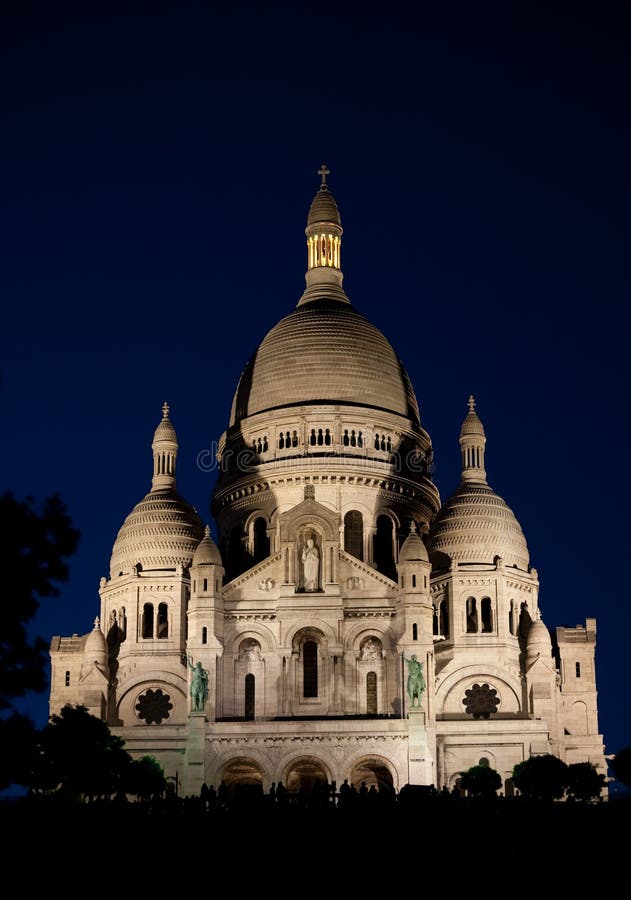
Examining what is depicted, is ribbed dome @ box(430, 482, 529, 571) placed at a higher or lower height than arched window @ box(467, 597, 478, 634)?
higher

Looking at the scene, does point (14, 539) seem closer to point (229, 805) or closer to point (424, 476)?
point (229, 805)

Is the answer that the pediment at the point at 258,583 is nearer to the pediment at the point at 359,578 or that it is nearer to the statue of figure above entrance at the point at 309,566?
the statue of figure above entrance at the point at 309,566

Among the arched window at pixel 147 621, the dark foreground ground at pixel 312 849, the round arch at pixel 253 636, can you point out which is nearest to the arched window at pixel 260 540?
the arched window at pixel 147 621

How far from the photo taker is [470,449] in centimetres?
9850

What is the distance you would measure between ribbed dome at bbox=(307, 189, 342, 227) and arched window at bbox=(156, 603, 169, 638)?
91.6 feet

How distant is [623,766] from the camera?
67.6 metres

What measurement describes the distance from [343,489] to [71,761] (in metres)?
35.4

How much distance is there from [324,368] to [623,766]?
37395 mm

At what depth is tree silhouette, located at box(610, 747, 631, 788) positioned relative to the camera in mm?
67162

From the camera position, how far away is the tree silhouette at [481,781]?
76.2 metres

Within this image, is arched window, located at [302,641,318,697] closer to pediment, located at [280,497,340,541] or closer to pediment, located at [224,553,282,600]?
pediment, located at [224,553,282,600]

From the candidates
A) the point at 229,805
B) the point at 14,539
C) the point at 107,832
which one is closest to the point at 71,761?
the point at 229,805

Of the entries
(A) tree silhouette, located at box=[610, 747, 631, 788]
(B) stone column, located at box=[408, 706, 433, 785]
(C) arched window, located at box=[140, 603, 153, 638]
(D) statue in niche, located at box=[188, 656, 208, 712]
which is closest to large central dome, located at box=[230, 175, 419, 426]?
(C) arched window, located at box=[140, 603, 153, 638]

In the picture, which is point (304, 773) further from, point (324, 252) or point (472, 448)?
point (324, 252)
